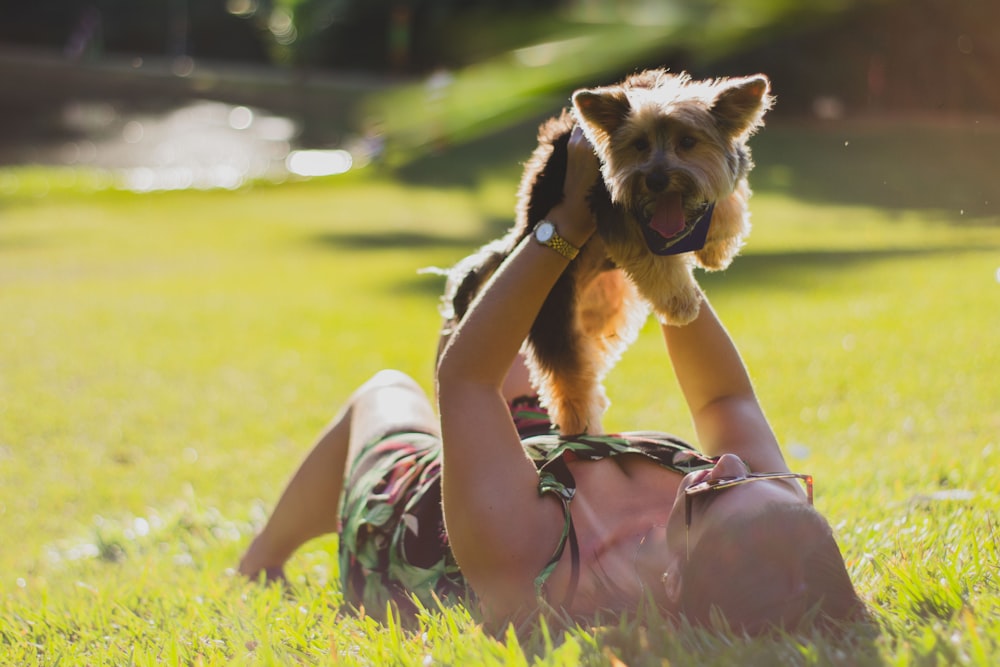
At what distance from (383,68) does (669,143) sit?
10922mm

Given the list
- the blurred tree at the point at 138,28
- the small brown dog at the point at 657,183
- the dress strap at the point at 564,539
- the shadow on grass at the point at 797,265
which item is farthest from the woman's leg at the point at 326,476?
the blurred tree at the point at 138,28

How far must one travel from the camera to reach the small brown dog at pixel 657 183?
2.58m

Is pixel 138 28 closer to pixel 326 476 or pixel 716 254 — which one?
pixel 326 476

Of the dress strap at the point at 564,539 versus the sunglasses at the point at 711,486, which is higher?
the sunglasses at the point at 711,486

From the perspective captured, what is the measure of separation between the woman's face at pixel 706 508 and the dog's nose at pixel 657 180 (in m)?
0.66

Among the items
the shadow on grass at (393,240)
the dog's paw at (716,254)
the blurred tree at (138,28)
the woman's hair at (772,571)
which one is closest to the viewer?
the woman's hair at (772,571)

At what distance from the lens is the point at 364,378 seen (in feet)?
25.5

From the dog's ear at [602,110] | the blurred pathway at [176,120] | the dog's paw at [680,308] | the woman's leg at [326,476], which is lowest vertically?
the blurred pathway at [176,120]

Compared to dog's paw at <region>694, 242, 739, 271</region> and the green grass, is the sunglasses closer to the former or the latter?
the green grass

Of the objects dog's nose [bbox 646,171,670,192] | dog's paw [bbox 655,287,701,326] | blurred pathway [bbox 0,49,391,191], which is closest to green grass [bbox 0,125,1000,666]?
dog's paw [bbox 655,287,701,326]

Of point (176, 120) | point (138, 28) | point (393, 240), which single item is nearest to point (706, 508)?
point (393, 240)

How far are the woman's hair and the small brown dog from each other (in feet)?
2.21

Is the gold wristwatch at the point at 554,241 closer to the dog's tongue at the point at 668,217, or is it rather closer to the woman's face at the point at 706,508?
the dog's tongue at the point at 668,217

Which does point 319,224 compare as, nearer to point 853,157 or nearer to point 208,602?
point 853,157
